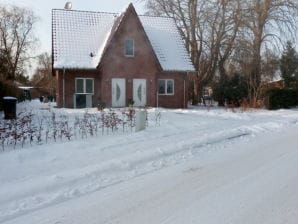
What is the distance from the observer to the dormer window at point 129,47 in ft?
98.8

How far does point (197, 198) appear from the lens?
6332mm

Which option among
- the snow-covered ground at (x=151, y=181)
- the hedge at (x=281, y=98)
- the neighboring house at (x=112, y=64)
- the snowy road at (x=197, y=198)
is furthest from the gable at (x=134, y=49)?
the snowy road at (x=197, y=198)

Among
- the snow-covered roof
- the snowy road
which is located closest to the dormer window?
the snow-covered roof

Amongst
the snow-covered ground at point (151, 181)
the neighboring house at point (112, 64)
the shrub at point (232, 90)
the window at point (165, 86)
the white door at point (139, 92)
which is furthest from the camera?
the shrub at point (232, 90)

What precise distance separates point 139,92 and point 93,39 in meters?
5.30

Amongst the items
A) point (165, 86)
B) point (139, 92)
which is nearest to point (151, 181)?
point (139, 92)

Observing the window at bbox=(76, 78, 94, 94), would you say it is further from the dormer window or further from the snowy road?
the snowy road

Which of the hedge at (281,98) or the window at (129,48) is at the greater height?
the window at (129,48)

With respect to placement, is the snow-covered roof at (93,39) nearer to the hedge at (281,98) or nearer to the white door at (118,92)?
the white door at (118,92)

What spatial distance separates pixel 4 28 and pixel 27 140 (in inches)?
2030

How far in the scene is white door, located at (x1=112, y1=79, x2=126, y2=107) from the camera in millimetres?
30234

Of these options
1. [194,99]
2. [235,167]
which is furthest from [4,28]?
[235,167]

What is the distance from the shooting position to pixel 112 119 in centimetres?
1480

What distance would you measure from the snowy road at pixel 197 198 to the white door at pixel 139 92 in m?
21.8
